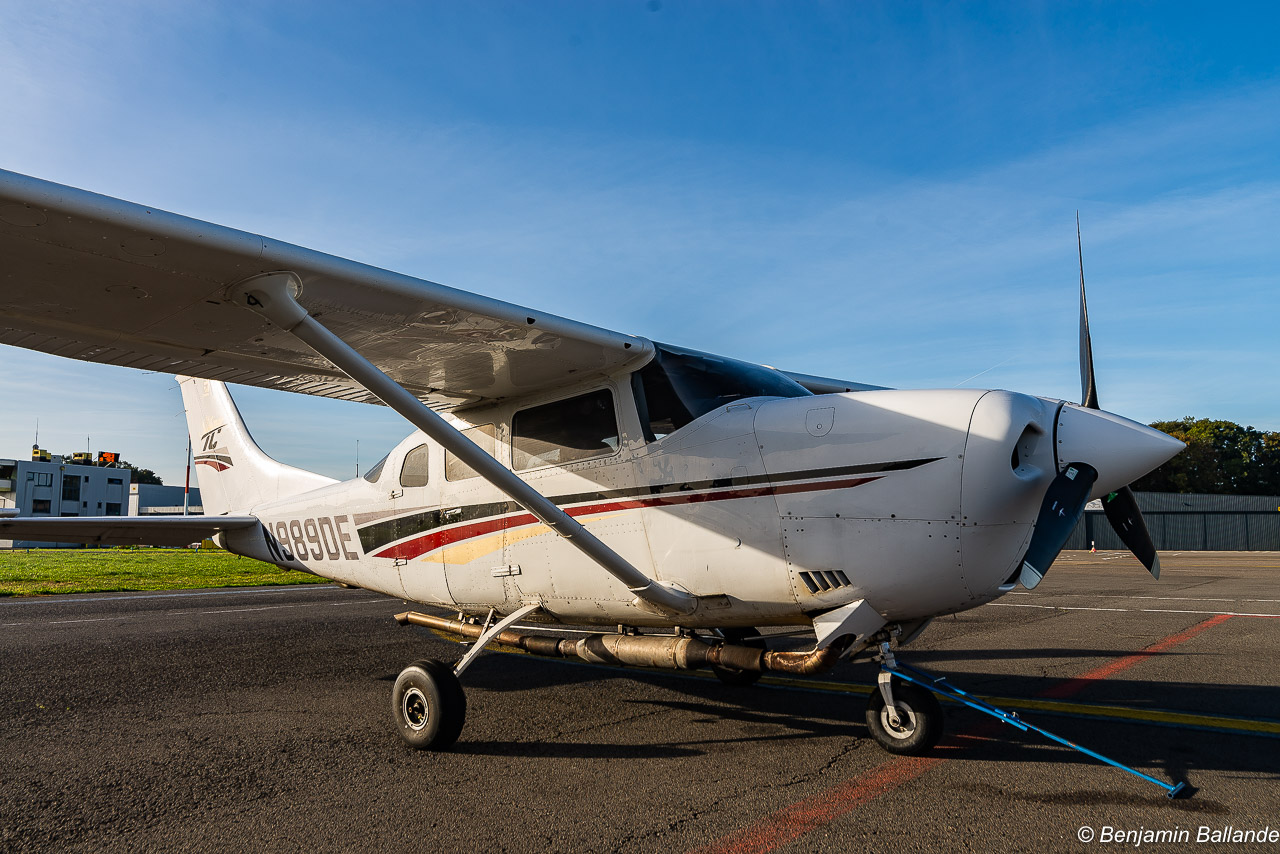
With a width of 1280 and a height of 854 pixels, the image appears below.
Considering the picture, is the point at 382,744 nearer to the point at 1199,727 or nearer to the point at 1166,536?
the point at 1199,727

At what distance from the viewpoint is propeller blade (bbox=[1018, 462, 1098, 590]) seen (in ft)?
12.9

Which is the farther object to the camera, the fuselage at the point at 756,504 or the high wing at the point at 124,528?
the high wing at the point at 124,528

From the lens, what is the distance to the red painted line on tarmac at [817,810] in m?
3.20

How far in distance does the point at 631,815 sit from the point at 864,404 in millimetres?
2426

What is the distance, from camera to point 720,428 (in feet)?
15.2

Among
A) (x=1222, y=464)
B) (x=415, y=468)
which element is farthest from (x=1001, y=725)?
(x=1222, y=464)

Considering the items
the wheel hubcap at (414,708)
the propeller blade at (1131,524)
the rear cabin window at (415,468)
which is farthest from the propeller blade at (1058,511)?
the rear cabin window at (415,468)

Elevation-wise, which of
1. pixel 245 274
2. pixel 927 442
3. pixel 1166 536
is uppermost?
pixel 245 274

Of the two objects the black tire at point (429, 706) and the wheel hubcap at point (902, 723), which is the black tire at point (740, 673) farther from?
the black tire at point (429, 706)

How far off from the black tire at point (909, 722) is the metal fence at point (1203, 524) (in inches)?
1872

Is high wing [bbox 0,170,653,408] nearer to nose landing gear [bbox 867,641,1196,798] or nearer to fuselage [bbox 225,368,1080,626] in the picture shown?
fuselage [bbox 225,368,1080,626]

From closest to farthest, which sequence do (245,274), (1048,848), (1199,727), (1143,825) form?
(1048,848)
(1143,825)
(245,274)
(1199,727)

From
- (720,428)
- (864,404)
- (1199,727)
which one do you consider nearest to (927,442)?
(864,404)

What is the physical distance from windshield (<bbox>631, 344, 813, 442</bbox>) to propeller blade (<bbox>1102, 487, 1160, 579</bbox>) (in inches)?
76.2
